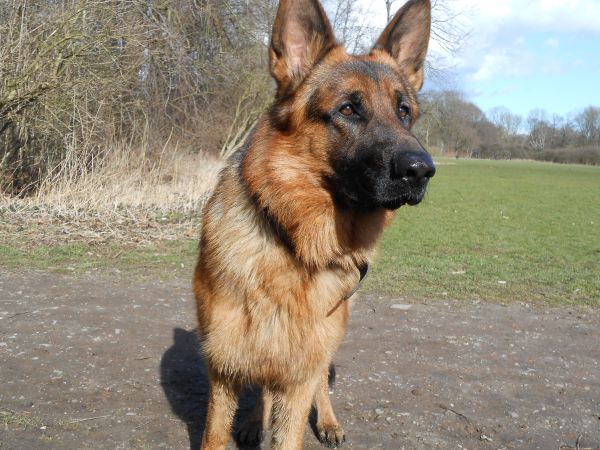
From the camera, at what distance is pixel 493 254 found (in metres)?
10.6

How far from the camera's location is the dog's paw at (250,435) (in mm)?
3566

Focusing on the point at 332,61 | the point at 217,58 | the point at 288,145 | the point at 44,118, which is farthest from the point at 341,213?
the point at 217,58

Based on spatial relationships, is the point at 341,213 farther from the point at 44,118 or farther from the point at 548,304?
the point at 44,118

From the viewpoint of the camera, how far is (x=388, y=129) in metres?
2.88

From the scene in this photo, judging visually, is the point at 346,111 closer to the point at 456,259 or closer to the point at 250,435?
the point at 250,435

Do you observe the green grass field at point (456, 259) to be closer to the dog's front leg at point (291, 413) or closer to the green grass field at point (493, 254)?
the green grass field at point (493, 254)

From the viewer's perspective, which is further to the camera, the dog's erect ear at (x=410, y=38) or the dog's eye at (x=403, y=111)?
the dog's erect ear at (x=410, y=38)

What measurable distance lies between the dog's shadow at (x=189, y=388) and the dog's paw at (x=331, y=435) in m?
0.65

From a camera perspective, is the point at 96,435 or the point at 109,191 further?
the point at 109,191

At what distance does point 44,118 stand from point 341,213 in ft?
36.2

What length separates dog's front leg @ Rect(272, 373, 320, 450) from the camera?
9.79ft

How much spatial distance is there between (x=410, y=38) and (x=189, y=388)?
3107mm

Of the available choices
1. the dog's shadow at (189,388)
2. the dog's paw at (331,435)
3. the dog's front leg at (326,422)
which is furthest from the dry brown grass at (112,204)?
the dog's paw at (331,435)

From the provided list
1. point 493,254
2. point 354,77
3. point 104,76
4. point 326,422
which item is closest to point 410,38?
point 354,77
